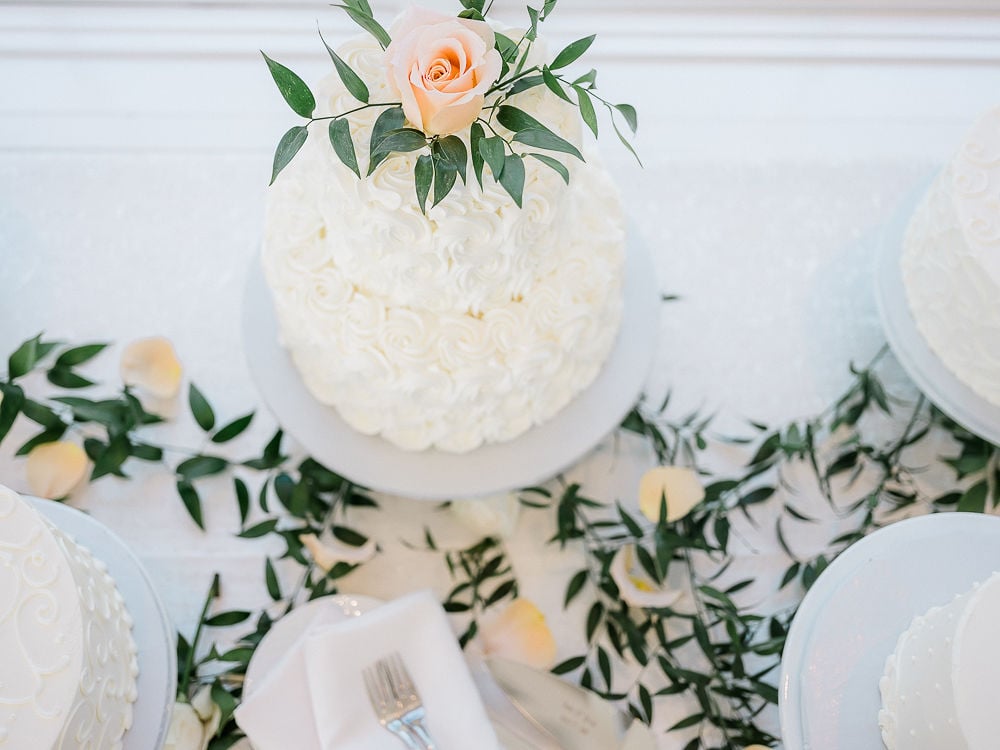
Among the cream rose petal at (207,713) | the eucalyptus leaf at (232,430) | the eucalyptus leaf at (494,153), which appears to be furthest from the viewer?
the eucalyptus leaf at (232,430)

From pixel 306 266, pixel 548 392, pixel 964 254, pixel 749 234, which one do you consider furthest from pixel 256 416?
pixel 964 254

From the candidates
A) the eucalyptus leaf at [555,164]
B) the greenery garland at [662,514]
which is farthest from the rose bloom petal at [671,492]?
the eucalyptus leaf at [555,164]

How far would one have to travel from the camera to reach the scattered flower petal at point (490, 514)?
175 centimetres

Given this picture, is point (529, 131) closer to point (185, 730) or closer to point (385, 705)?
point (385, 705)

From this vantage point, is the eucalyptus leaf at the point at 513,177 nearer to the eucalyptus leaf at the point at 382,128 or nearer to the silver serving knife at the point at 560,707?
the eucalyptus leaf at the point at 382,128

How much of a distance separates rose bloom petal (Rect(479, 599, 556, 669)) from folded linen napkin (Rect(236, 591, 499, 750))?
18cm

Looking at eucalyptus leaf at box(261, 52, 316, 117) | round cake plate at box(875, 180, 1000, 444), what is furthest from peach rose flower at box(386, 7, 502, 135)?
round cake plate at box(875, 180, 1000, 444)

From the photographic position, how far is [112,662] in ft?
4.33

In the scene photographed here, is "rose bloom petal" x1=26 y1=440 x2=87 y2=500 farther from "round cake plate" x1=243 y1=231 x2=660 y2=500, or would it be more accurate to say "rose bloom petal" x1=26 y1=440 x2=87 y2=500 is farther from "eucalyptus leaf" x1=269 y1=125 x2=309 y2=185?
"eucalyptus leaf" x1=269 y1=125 x2=309 y2=185

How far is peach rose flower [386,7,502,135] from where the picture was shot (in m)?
1.06

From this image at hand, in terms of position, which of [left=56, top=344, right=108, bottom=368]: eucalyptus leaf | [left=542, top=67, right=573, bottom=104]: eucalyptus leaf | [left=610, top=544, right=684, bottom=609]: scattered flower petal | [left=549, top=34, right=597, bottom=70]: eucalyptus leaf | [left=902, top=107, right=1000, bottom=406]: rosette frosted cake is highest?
[left=549, top=34, right=597, bottom=70]: eucalyptus leaf

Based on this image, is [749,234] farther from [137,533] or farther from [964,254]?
[137,533]

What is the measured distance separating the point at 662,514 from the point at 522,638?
37 centimetres

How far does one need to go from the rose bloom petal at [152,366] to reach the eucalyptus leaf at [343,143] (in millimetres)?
923
